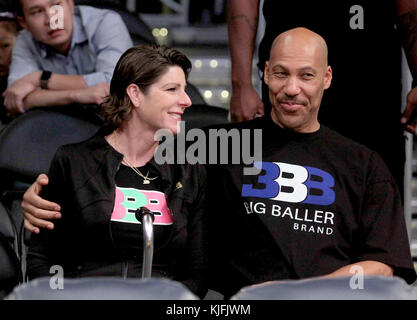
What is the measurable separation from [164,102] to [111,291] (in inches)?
41.7

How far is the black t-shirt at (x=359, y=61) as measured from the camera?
2643 millimetres

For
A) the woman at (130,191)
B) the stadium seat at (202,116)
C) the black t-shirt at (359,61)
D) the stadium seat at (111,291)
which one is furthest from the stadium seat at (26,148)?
the stadium seat at (111,291)

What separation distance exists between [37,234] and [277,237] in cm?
71

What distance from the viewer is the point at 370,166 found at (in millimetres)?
2367

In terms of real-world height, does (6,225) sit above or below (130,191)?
below

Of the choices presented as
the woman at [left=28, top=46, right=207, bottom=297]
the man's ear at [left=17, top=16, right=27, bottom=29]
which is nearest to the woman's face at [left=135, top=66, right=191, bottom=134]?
the woman at [left=28, top=46, right=207, bottom=297]

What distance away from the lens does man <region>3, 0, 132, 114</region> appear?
3271mm

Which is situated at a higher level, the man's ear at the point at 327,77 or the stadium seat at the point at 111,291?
the man's ear at the point at 327,77

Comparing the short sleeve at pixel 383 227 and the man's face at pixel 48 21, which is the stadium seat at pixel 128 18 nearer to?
the man's face at pixel 48 21

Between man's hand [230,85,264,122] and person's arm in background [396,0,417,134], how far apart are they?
1.54 ft

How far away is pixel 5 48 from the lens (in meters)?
3.69

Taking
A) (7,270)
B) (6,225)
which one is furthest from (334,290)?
(6,225)

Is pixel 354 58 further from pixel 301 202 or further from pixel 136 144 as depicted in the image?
pixel 136 144
